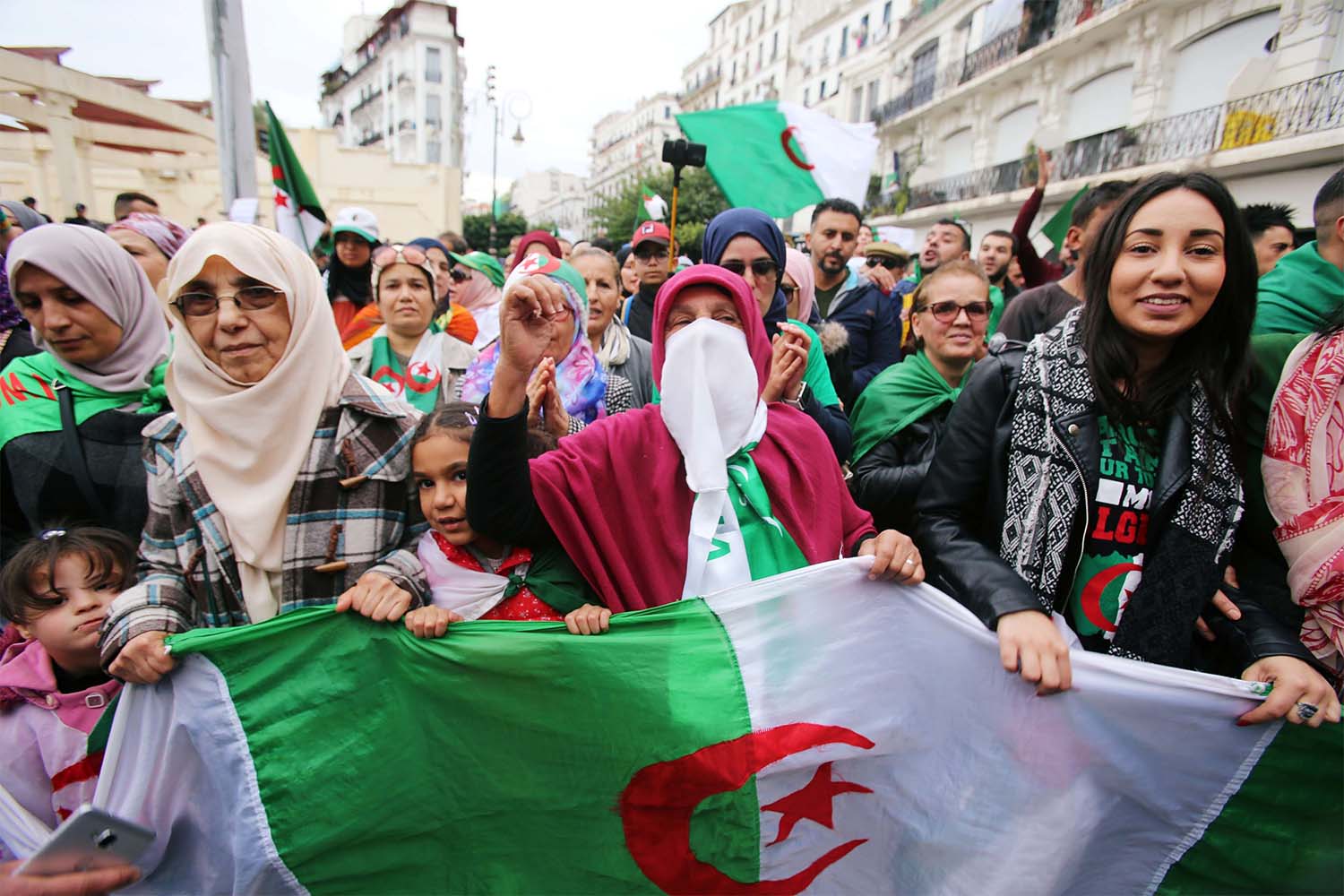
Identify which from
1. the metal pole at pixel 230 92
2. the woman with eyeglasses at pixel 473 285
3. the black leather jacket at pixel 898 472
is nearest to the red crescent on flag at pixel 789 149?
the woman with eyeglasses at pixel 473 285

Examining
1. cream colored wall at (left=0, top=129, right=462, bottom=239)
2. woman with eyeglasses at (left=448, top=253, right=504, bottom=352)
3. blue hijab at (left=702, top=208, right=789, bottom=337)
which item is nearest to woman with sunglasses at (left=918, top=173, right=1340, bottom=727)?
blue hijab at (left=702, top=208, right=789, bottom=337)

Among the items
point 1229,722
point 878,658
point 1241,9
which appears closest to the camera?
point 1229,722

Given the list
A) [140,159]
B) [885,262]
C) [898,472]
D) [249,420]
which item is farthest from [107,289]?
[140,159]

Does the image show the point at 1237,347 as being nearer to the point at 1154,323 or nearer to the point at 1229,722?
the point at 1154,323

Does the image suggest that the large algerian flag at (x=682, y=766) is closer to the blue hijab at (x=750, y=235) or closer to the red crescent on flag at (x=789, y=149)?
the blue hijab at (x=750, y=235)

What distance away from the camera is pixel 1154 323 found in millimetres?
1580

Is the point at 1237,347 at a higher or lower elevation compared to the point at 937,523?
higher

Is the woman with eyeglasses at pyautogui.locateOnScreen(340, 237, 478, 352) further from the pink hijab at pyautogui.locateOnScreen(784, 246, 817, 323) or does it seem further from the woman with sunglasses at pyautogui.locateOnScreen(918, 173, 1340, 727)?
the woman with sunglasses at pyautogui.locateOnScreen(918, 173, 1340, 727)

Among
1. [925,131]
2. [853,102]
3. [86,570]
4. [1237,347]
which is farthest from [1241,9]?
[853,102]

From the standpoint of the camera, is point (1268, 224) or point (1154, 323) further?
point (1268, 224)

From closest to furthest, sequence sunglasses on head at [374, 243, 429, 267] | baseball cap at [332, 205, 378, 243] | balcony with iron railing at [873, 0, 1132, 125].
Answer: sunglasses on head at [374, 243, 429, 267], baseball cap at [332, 205, 378, 243], balcony with iron railing at [873, 0, 1132, 125]

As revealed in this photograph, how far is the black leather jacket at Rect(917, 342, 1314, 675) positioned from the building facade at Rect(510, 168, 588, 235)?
8721 centimetres

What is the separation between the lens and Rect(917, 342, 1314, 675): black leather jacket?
1.55 meters

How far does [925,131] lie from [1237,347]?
86.4 ft
